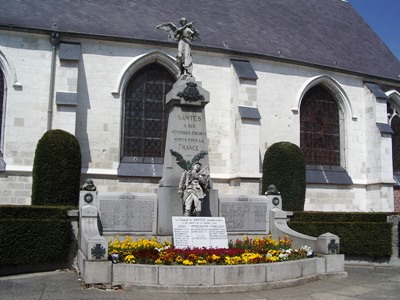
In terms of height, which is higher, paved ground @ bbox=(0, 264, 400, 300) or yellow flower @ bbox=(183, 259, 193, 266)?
yellow flower @ bbox=(183, 259, 193, 266)

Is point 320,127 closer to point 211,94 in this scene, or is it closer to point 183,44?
point 211,94

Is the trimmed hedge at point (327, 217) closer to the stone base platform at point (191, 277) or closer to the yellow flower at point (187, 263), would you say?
the stone base platform at point (191, 277)

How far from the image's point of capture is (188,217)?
31.3 feet

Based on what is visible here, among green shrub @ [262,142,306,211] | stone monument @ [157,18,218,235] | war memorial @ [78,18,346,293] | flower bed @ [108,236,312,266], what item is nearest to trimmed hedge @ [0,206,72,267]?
war memorial @ [78,18,346,293]

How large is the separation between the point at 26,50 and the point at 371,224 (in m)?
13.0

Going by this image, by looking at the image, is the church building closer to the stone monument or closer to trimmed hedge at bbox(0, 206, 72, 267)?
trimmed hedge at bbox(0, 206, 72, 267)

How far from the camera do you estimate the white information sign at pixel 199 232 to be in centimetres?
919

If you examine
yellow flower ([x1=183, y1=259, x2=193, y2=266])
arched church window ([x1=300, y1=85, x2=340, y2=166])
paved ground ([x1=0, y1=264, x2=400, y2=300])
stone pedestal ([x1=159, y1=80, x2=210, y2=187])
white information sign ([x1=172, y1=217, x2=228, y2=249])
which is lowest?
paved ground ([x1=0, y1=264, x2=400, y2=300])

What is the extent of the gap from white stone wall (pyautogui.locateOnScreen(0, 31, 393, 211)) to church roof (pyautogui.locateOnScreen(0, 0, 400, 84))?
514 millimetres

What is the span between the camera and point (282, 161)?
16703 millimetres

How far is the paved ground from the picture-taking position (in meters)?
7.25

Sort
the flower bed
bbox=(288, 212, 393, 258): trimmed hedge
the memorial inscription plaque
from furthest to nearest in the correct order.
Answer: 1. bbox=(288, 212, 393, 258): trimmed hedge
2. the memorial inscription plaque
3. the flower bed

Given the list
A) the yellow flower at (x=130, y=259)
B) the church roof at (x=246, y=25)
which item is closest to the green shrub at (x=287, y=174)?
the church roof at (x=246, y=25)

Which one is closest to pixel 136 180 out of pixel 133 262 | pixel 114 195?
pixel 114 195
